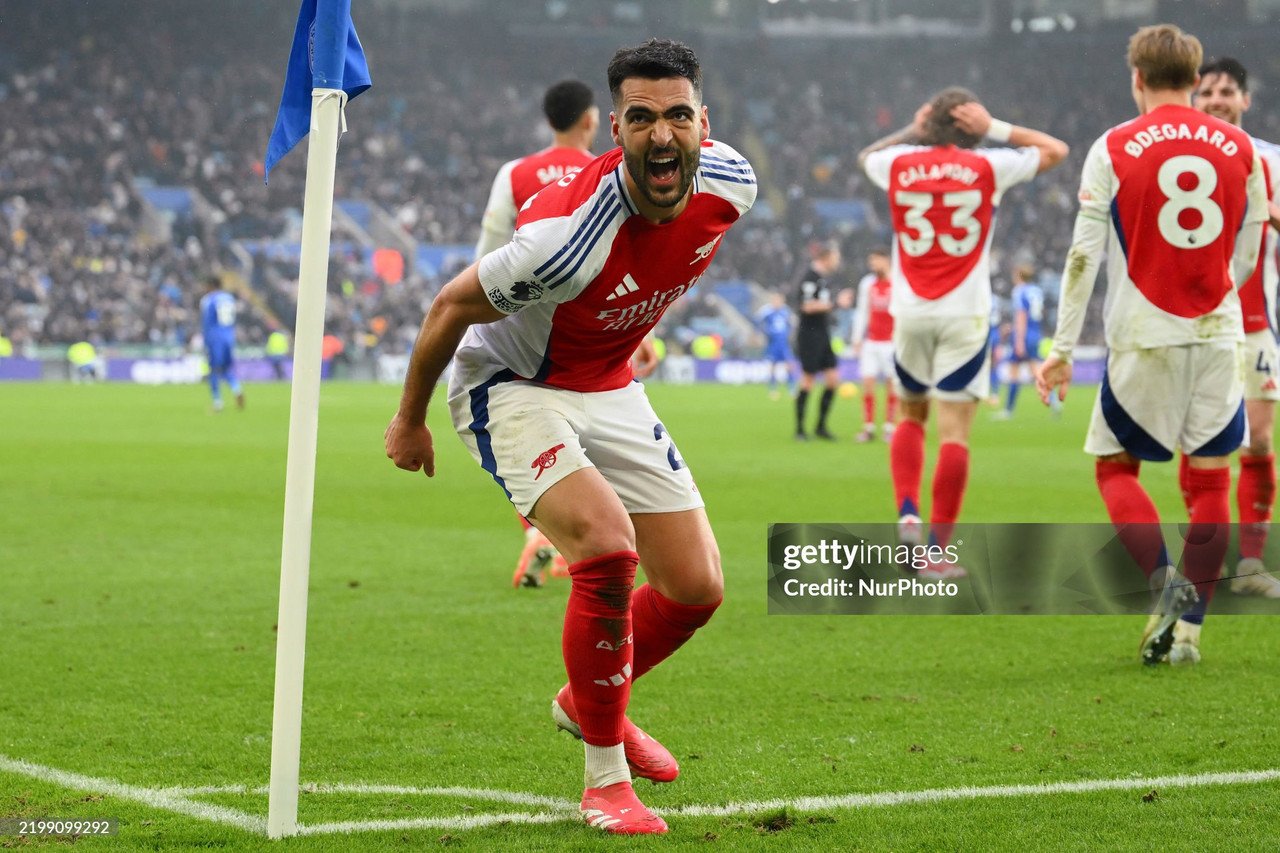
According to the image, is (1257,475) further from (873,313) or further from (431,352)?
(873,313)

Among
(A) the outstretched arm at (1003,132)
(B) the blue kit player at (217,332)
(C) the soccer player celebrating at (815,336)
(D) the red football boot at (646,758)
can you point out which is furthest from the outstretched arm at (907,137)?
(B) the blue kit player at (217,332)

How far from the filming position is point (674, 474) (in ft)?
12.8

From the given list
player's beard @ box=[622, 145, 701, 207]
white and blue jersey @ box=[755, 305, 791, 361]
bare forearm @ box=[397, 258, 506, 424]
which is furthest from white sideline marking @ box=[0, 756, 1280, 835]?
white and blue jersey @ box=[755, 305, 791, 361]

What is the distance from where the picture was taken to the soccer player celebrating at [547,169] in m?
7.28

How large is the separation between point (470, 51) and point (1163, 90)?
40665 mm

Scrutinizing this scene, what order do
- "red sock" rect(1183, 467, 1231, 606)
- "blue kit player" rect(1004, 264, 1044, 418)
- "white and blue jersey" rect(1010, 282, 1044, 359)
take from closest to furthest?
1. "red sock" rect(1183, 467, 1231, 606)
2. "blue kit player" rect(1004, 264, 1044, 418)
3. "white and blue jersey" rect(1010, 282, 1044, 359)

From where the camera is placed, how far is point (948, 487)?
718 centimetres

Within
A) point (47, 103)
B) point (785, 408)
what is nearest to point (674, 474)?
point (785, 408)

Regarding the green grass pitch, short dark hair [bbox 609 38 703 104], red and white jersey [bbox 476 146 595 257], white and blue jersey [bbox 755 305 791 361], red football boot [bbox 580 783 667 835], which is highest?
short dark hair [bbox 609 38 703 104]

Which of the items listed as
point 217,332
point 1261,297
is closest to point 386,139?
point 217,332

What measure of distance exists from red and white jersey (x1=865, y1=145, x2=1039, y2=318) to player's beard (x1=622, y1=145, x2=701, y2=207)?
4.16m

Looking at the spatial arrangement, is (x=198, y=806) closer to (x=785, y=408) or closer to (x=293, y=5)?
(x=785, y=408)

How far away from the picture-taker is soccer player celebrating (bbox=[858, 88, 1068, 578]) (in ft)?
23.7

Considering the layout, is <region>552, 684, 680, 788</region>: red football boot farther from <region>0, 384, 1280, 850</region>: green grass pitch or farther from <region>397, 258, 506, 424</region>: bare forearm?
<region>397, 258, 506, 424</region>: bare forearm
